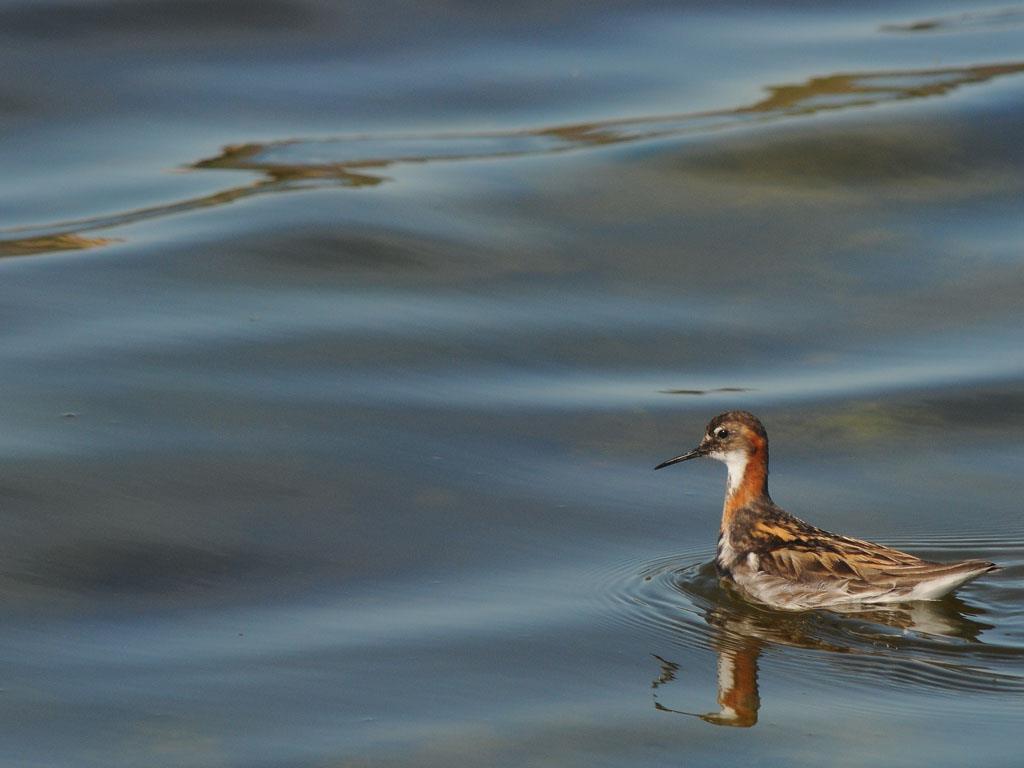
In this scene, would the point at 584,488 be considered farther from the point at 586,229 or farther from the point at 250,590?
the point at 586,229

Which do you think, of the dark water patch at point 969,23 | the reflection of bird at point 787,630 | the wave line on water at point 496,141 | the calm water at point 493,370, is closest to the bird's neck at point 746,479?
the calm water at point 493,370

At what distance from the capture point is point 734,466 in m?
9.95

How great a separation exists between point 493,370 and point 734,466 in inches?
103

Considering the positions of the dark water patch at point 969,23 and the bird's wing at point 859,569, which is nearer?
the bird's wing at point 859,569

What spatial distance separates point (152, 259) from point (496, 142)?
14.4 ft

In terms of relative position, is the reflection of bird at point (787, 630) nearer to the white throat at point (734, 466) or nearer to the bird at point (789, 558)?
the bird at point (789, 558)

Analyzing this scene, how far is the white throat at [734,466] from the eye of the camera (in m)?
9.89

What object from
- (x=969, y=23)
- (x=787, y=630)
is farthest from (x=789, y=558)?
(x=969, y=23)

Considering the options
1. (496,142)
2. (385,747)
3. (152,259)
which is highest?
(496,142)

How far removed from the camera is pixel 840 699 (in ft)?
25.1

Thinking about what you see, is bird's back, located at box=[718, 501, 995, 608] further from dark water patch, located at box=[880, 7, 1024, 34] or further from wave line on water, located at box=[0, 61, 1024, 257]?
dark water patch, located at box=[880, 7, 1024, 34]

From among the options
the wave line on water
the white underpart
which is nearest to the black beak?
the white underpart

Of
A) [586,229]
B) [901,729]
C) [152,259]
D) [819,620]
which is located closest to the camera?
[901,729]

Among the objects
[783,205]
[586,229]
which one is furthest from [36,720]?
[783,205]
